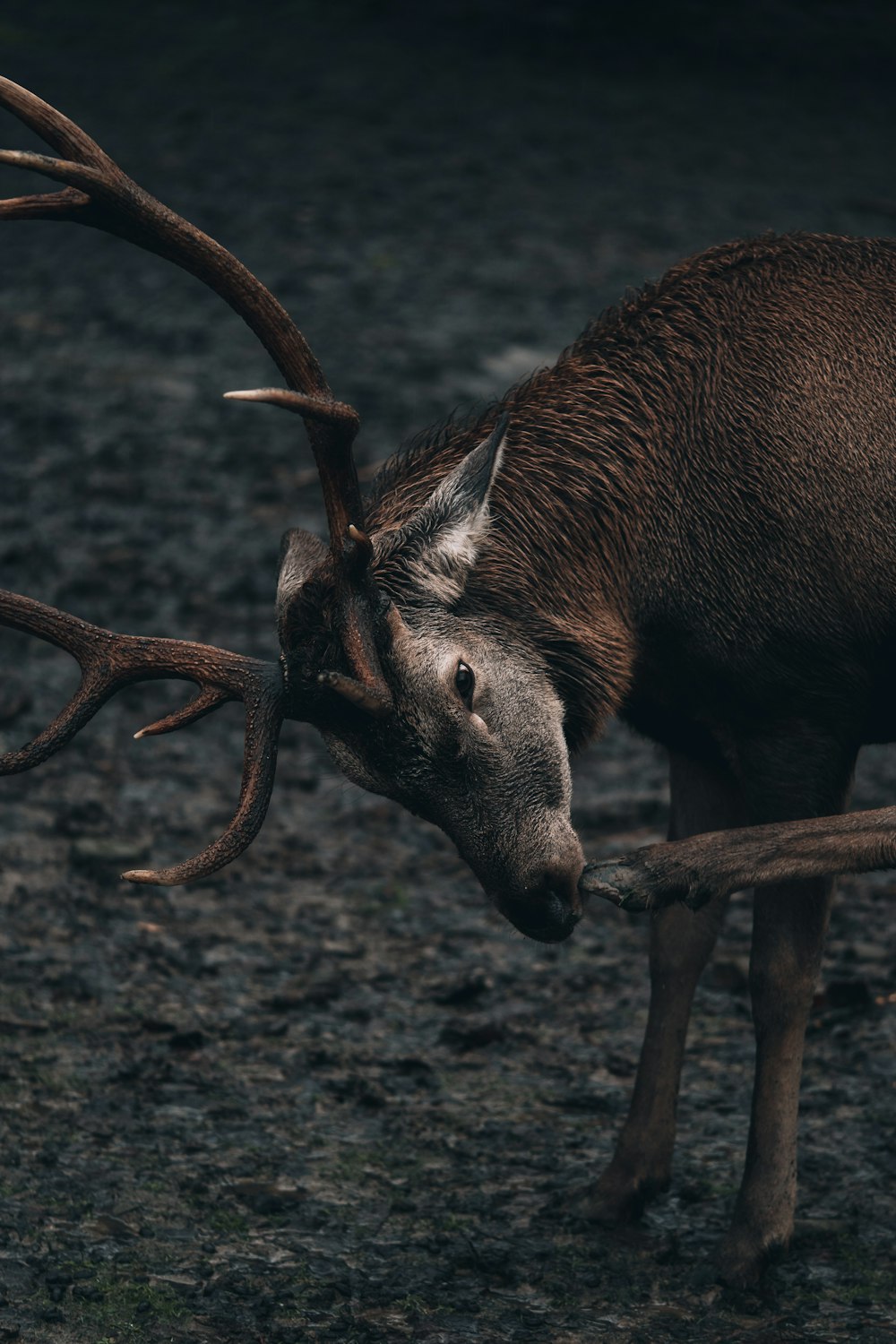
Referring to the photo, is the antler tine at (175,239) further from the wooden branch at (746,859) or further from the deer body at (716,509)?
the wooden branch at (746,859)

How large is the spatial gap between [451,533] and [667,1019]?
1.73 meters

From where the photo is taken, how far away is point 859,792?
25.4 feet

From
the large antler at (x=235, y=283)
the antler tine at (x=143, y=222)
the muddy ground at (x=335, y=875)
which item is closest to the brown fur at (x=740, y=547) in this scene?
the large antler at (x=235, y=283)

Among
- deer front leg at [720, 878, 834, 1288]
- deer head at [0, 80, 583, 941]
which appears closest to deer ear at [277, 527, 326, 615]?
deer head at [0, 80, 583, 941]

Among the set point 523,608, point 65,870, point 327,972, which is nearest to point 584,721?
point 523,608

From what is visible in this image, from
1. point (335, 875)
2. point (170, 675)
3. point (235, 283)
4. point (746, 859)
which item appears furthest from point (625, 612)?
point (335, 875)

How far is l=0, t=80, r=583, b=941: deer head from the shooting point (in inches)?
167

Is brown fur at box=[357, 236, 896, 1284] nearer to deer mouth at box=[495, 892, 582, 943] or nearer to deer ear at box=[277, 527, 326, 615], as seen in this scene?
deer ear at box=[277, 527, 326, 615]

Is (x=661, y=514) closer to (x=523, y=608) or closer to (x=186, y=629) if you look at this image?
(x=523, y=608)

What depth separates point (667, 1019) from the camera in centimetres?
514

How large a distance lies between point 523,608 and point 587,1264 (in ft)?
6.30

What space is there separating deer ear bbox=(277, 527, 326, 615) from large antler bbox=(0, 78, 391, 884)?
21cm

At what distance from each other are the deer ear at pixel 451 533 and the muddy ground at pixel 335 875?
6.42 feet

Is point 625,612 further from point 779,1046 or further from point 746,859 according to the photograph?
point 779,1046
